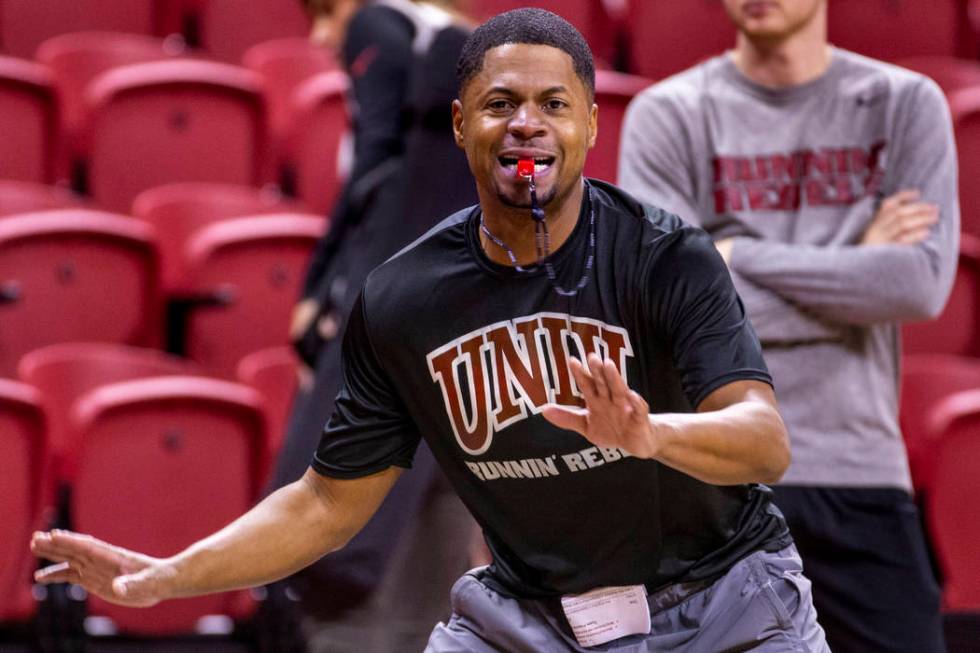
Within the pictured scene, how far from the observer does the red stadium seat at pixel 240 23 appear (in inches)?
252

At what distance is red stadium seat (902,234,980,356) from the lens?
16.1 feet

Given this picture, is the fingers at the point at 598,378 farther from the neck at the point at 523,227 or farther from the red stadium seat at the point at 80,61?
the red stadium seat at the point at 80,61

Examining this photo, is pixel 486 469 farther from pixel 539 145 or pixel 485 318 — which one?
pixel 539 145

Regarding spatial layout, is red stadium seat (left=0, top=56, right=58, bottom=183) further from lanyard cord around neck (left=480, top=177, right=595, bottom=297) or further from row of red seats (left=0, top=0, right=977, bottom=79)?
lanyard cord around neck (left=480, top=177, right=595, bottom=297)

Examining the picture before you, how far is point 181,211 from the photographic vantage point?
16.8 ft

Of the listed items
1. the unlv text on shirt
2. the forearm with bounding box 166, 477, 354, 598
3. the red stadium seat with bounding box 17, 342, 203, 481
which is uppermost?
the unlv text on shirt

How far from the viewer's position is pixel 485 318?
2.15m

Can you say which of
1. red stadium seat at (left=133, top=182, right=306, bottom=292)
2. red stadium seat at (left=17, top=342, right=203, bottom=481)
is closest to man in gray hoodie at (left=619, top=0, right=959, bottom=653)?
red stadium seat at (left=17, top=342, right=203, bottom=481)

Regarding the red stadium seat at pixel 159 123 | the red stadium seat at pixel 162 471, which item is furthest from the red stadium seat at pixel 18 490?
the red stadium seat at pixel 159 123

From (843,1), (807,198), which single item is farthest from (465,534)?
(843,1)

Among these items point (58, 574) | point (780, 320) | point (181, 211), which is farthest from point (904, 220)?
point (181, 211)

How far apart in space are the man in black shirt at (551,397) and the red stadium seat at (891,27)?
3.74 meters

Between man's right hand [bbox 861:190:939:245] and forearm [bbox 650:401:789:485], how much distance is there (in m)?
1.00

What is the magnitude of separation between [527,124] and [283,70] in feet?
13.3
